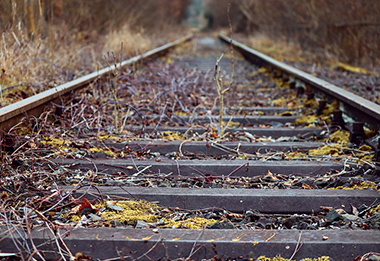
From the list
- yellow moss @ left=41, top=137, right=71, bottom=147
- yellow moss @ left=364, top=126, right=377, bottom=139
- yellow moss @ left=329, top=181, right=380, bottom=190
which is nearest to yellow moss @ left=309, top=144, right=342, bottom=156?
yellow moss @ left=364, top=126, right=377, bottom=139

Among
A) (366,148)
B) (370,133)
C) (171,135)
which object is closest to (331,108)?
(370,133)

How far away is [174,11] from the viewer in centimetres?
3984

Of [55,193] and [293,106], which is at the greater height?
[55,193]

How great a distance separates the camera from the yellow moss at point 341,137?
3656 millimetres

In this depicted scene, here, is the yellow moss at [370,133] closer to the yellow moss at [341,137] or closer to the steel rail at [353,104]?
the steel rail at [353,104]

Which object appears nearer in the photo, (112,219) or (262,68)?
(112,219)

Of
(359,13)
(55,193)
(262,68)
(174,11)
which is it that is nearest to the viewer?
(55,193)

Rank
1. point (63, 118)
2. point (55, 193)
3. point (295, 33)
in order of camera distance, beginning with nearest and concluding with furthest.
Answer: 1. point (55, 193)
2. point (63, 118)
3. point (295, 33)

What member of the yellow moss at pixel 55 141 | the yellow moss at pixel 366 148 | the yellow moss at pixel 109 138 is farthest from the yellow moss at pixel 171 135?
the yellow moss at pixel 366 148

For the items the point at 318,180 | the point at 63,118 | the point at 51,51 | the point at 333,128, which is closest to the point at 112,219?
the point at 318,180

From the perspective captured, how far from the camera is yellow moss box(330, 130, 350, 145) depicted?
3.66 meters

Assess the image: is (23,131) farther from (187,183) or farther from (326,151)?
(326,151)

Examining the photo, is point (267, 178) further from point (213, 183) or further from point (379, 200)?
point (379, 200)

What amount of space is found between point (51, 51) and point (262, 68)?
4.32 metres
